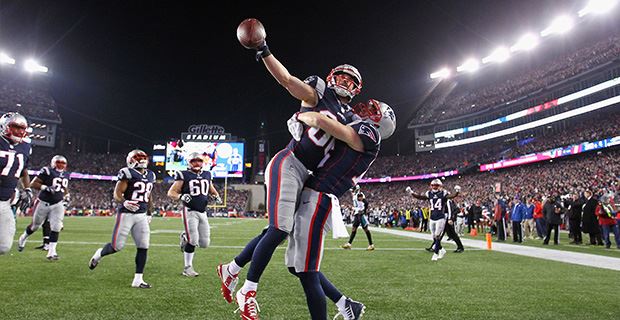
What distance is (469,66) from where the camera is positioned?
2346 inches

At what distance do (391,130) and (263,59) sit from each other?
3.97 feet

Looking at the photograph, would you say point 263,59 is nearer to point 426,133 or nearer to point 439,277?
point 439,277

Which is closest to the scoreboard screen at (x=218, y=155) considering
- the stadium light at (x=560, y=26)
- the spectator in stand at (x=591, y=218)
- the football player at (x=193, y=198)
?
the stadium light at (x=560, y=26)

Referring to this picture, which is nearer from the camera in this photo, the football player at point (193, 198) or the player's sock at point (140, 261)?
the player's sock at point (140, 261)

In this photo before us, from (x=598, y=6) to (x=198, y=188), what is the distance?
4980cm

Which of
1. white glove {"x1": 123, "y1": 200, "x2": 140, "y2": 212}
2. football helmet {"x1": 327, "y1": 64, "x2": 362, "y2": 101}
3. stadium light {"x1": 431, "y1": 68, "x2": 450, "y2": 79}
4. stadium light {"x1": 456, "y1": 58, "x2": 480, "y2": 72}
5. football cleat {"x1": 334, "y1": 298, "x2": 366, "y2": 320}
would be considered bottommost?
football cleat {"x1": 334, "y1": 298, "x2": 366, "y2": 320}

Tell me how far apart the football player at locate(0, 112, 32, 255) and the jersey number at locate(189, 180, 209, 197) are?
2674mm

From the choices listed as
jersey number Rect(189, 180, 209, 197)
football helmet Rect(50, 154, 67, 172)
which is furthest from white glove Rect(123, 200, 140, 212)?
football helmet Rect(50, 154, 67, 172)

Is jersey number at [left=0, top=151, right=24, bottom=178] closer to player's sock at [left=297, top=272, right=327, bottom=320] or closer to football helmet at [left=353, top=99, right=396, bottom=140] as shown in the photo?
player's sock at [left=297, top=272, right=327, bottom=320]

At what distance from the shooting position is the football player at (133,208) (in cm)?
604

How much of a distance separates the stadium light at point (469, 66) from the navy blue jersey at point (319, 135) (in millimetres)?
61316

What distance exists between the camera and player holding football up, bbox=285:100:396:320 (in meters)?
3.05

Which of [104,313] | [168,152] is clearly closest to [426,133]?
[168,152]

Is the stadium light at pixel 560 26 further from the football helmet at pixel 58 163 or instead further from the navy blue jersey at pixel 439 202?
the football helmet at pixel 58 163
